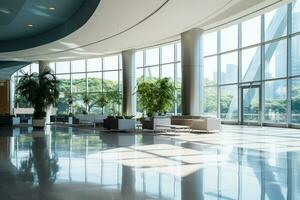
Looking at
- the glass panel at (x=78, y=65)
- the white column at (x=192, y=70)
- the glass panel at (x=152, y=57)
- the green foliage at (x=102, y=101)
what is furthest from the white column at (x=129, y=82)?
the glass panel at (x=78, y=65)

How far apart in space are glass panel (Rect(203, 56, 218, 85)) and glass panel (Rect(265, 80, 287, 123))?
3982 millimetres

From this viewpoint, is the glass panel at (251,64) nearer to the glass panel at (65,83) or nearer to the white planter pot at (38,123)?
the white planter pot at (38,123)

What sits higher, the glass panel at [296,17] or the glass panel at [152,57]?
the glass panel at [296,17]

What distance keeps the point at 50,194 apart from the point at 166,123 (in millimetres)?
12067

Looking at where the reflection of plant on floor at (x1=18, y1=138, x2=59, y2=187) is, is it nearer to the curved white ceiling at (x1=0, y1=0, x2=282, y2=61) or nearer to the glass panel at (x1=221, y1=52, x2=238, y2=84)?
the curved white ceiling at (x1=0, y1=0, x2=282, y2=61)

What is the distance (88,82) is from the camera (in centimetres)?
3095

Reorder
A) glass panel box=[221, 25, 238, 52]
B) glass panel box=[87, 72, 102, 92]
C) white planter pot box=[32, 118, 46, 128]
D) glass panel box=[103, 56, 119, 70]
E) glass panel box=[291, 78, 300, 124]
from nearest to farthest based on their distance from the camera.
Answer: glass panel box=[291, 78, 300, 124], white planter pot box=[32, 118, 46, 128], glass panel box=[221, 25, 238, 52], glass panel box=[103, 56, 119, 70], glass panel box=[87, 72, 102, 92]

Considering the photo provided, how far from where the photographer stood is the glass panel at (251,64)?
20891 millimetres

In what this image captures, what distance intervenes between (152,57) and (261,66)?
9.27m

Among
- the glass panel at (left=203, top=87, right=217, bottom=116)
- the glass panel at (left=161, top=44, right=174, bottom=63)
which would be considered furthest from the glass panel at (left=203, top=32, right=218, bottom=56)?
the glass panel at (left=161, top=44, right=174, bottom=63)

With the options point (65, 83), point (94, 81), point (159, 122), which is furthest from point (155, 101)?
point (65, 83)

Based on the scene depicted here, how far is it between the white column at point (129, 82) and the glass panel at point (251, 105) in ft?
23.2

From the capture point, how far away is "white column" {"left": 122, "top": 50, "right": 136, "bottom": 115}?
2425 cm

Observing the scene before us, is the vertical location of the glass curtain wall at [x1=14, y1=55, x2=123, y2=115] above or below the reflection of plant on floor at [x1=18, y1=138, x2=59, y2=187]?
above
